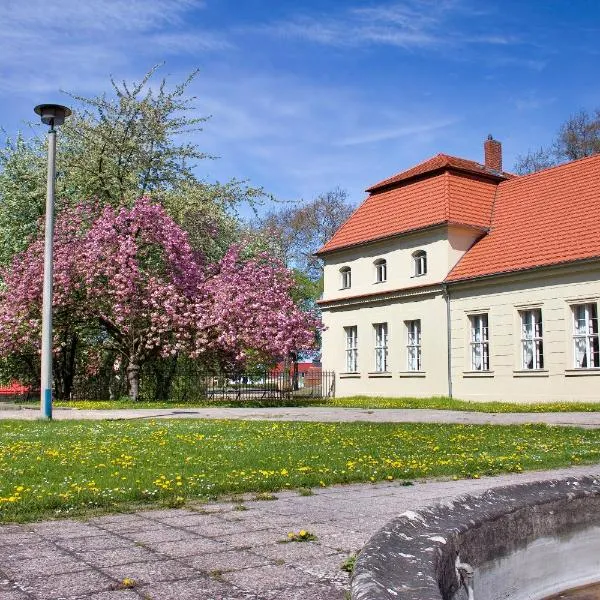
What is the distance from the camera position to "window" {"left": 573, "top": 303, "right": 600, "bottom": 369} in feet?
82.6

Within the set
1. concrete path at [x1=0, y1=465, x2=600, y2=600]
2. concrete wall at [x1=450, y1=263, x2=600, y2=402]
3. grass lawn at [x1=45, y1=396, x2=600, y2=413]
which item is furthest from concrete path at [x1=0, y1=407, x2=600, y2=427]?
concrete path at [x1=0, y1=465, x2=600, y2=600]

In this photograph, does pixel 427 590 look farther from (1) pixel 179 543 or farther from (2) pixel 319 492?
(2) pixel 319 492

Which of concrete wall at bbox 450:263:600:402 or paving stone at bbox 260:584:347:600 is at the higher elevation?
concrete wall at bbox 450:263:600:402

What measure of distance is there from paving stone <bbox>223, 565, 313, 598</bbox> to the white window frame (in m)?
28.0

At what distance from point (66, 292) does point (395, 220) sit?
1453 cm

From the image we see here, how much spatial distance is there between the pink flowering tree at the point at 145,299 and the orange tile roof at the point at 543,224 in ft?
24.5

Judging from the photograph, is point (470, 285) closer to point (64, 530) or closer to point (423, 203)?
point (423, 203)

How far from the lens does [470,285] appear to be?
2928cm

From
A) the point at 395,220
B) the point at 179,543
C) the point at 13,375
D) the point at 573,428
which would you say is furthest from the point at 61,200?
the point at 179,543

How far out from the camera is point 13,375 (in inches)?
1320

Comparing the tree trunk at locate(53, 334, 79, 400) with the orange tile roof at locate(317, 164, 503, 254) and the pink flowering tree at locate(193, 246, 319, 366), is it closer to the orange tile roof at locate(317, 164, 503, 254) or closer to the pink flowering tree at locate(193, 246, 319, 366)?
the pink flowering tree at locate(193, 246, 319, 366)

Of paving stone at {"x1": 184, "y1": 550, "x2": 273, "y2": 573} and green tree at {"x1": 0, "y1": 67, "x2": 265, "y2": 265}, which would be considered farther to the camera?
→ green tree at {"x1": 0, "y1": 67, "x2": 265, "y2": 265}

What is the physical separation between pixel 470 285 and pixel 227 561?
1012 inches

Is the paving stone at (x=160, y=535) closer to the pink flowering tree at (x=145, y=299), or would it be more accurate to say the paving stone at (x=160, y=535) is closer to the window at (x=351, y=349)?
the pink flowering tree at (x=145, y=299)
